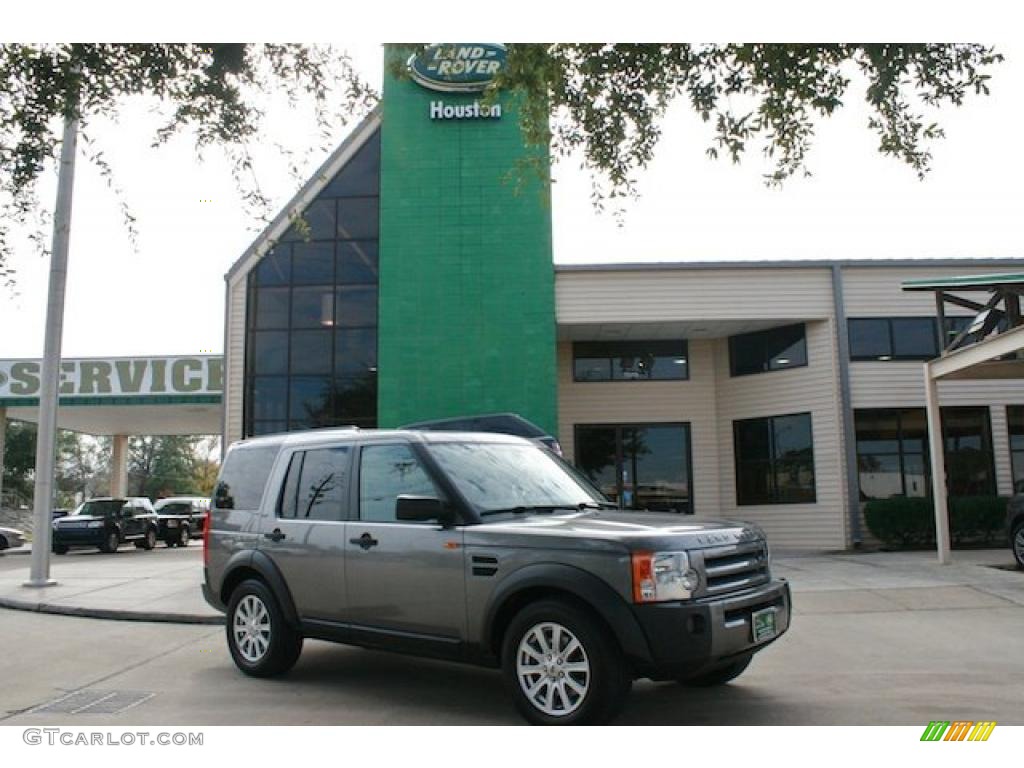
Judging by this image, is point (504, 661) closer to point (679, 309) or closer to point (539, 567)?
point (539, 567)

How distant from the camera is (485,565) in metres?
5.43

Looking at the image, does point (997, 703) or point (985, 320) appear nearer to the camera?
point (997, 703)

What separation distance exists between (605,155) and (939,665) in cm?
584

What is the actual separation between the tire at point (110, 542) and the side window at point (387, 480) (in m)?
20.0

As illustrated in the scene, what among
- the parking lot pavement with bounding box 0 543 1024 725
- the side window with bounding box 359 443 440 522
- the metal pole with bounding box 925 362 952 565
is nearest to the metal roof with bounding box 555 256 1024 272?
the metal pole with bounding box 925 362 952 565

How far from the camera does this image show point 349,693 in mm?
6270

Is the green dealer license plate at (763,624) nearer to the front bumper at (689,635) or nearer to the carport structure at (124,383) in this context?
the front bumper at (689,635)

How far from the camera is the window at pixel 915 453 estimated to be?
721 inches

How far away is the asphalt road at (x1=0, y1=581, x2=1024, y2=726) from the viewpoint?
557 centimetres

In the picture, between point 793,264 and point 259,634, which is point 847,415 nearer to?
point 793,264

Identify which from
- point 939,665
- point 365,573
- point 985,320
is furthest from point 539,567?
point 985,320

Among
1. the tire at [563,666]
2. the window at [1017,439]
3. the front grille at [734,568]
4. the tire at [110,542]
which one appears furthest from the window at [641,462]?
the tire at [563,666]

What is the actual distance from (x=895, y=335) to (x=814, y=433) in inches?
109

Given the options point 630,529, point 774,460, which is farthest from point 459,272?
point 630,529
